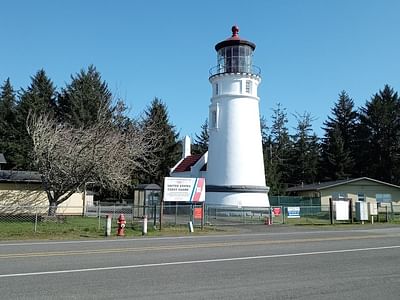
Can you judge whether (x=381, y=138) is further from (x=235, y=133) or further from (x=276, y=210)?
(x=276, y=210)

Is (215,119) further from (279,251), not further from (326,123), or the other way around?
(326,123)

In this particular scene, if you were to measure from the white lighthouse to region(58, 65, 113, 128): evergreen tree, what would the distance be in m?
23.6

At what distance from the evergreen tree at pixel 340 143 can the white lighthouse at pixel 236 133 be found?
115 ft

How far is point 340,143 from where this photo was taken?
71625 millimetres

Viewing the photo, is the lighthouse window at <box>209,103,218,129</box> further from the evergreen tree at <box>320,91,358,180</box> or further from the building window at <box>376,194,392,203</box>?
the evergreen tree at <box>320,91,358,180</box>

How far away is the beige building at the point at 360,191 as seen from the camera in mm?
50094

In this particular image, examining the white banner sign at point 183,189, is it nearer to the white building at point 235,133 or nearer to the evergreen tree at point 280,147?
the white building at point 235,133

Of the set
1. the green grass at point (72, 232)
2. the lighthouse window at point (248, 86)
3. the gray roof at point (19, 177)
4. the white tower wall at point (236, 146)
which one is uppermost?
the lighthouse window at point (248, 86)

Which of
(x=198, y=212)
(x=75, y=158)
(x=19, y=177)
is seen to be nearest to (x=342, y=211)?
(x=198, y=212)

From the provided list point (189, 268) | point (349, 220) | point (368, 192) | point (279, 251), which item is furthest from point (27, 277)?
point (368, 192)

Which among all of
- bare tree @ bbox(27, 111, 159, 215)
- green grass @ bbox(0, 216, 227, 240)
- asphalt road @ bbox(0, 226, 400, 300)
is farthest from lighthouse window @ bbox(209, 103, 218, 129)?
asphalt road @ bbox(0, 226, 400, 300)

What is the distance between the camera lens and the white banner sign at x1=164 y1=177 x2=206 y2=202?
2726 cm

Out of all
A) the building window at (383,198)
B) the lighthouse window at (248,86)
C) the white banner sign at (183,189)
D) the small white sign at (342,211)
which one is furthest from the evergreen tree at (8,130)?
the building window at (383,198)

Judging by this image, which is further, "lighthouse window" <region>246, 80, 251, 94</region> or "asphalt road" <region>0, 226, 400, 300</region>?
"lighthouse window" <region>246, 80, 251, 94</region>
